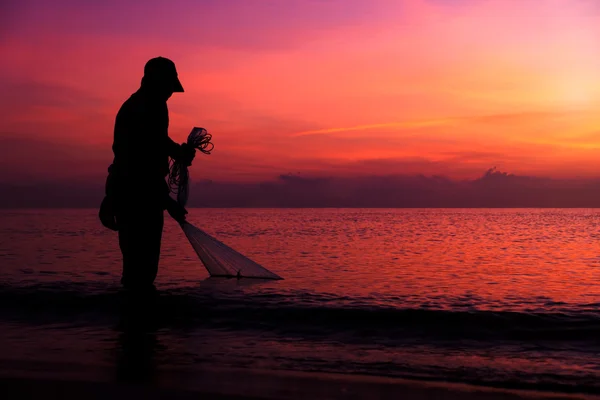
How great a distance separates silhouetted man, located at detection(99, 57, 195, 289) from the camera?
6215 millimetres

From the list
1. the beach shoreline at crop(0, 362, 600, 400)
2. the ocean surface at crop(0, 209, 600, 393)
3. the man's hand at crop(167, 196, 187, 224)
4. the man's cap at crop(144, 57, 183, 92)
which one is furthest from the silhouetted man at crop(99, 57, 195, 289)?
the beach shoreline at crop(0, 362, 600, 400)

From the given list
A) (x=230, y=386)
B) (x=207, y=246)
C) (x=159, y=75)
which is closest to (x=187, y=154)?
(x=159, y=75)

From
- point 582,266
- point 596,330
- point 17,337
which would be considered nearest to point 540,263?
point 582,266

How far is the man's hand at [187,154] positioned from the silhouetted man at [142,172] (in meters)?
0.24

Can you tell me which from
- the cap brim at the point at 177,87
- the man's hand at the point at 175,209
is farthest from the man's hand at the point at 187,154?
the cap brim at the point at 177,87

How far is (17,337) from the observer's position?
6.31 metres

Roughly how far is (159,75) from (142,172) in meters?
1.12

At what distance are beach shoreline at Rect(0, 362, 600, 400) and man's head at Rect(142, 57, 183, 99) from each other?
314cm

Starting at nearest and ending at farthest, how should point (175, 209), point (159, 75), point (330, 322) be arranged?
point (159, 75) → point (175, 209) → point (330, 322)

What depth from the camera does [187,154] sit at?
687 centimetres

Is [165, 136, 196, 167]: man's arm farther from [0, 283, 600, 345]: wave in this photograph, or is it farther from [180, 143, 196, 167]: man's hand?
[0, 283, 600, 345]: wave

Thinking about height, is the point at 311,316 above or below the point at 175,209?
below

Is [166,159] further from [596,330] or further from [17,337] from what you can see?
[596,330]

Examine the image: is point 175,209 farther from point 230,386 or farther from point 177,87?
point 230,386
